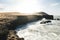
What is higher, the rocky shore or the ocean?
the rocky shore

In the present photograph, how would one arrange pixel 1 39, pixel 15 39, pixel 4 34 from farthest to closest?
pixel 4 34, pixel 1 39, pixel 15 39

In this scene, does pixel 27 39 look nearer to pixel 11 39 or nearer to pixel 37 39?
pixel 37 39

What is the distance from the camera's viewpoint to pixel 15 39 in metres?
13.2

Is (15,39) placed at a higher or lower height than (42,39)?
higher

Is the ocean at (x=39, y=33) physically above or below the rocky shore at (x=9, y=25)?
below

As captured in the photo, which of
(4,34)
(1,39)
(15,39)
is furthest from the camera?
(4,34)

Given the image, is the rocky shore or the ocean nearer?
the rocky shore

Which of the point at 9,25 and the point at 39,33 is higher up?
the point at 9,25

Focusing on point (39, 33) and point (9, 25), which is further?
point (9, 25)

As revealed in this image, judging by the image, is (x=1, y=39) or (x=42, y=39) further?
(x=42, y=39)

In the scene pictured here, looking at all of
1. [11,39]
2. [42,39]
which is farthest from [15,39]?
[42,39]

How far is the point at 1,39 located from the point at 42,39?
5520 millimetres

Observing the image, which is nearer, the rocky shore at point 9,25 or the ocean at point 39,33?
the rocky shore at point 9,25

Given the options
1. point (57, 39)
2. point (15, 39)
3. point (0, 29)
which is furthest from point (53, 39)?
point (0, 29)
